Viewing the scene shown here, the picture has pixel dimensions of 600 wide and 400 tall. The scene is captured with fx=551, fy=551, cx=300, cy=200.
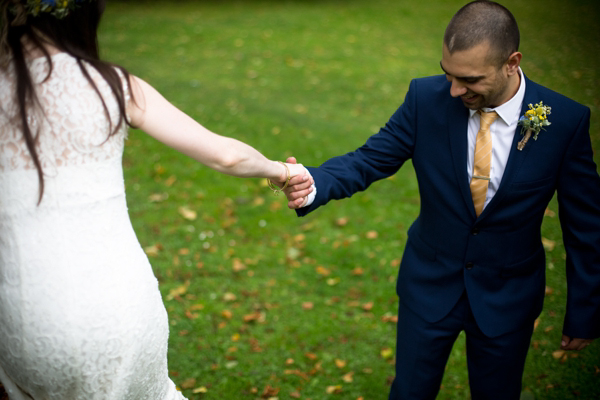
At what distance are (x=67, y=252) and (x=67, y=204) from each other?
189mm

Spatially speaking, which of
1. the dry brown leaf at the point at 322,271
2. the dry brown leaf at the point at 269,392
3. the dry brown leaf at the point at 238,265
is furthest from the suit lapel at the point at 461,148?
the dry brown leaf at the point at 238,265

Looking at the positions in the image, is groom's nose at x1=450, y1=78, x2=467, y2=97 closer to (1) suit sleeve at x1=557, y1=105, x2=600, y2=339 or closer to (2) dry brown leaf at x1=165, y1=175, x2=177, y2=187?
(1) suit sleeve at x1=557, y1=105, x2=600, y2=339

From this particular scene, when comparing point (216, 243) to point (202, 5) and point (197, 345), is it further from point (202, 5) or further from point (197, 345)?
point (202, 5)

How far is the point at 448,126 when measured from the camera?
2906 mm

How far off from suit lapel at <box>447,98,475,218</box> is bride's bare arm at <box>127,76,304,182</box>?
1082mm

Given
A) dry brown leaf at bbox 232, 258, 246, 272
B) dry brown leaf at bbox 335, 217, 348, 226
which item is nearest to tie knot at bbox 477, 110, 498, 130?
dry brown leaf at bbox 232, 258, 246, 272

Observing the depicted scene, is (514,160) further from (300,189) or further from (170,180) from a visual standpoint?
(170,180)

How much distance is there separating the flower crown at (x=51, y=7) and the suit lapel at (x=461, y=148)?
188 cm

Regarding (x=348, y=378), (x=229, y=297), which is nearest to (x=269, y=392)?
(x=348, y=378)

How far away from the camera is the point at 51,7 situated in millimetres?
2068

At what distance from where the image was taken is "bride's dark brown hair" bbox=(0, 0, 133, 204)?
6.73ft

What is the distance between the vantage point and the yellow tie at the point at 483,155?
2811mm

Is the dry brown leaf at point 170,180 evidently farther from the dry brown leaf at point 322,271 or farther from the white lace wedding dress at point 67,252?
the white lace wedding dress at point 67,252

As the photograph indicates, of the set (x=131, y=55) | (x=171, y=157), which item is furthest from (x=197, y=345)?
(x=131, y=55)
